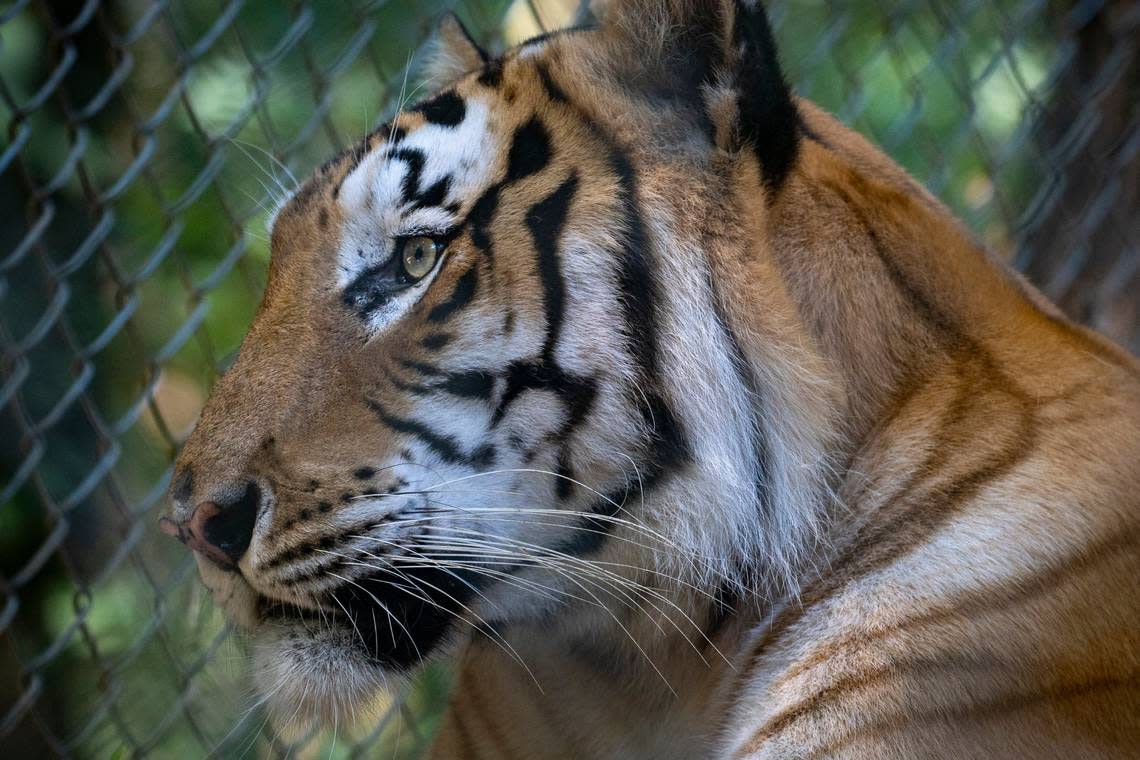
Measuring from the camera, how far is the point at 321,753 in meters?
2.29

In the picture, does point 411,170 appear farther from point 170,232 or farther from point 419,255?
point 170,232

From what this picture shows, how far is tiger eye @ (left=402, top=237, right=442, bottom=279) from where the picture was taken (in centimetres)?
105

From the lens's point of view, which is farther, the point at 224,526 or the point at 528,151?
the point at 528,151

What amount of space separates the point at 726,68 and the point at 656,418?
0.32 meters

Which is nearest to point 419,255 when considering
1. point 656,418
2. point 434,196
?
point 434,196

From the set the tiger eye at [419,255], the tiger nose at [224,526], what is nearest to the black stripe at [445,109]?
the tiger eye at [419,255]

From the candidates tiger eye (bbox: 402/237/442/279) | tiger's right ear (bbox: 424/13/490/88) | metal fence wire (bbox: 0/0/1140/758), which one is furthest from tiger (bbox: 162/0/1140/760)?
metal fence wire (bbox: 0/0/1140/758)

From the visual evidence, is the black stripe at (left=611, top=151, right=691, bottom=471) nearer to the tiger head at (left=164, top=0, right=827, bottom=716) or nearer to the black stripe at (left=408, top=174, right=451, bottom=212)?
the tiger head at (left=164, top=0, right=827, bottom=716)

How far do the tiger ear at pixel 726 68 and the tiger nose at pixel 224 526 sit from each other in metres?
0.53

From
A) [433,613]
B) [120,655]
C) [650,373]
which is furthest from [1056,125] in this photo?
[120,655]

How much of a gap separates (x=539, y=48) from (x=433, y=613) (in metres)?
0.58

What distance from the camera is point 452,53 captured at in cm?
142

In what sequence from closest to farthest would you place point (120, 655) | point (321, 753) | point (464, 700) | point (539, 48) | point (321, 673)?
1. point (321, 673)
2. point (539, 48)
3. point (464, 700)
4. point (120, 655)
5. point (321, 753)

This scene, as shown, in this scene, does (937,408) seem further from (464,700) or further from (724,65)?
(464,700)
